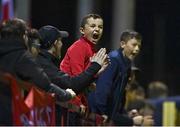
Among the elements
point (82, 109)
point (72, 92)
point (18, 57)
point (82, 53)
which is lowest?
point (82, 109)

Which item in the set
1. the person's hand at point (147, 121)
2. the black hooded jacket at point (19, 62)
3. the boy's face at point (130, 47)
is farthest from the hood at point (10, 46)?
the person's hand at point (147, 121)

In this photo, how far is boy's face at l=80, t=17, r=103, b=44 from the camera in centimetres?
955

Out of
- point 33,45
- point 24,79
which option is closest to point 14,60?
point 24,79

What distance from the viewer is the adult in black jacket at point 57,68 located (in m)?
8.75

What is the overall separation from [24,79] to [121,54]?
2468mm

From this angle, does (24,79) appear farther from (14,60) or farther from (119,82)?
(119,82)

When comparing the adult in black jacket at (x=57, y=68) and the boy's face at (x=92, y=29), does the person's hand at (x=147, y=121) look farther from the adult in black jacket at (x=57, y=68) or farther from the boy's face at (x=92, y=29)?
the adult in black jacket at (x=57, y=68)

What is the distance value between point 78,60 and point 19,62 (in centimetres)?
156

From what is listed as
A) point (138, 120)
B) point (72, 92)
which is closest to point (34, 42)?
point (72, 92)

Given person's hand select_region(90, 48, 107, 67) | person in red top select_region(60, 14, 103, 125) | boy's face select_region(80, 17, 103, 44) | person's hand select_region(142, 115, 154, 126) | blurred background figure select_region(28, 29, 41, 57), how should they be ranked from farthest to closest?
person's hand select_region(142, 115, 154, 126)
boy's face select_region(80, 17, 103, 44)
person in red top select_region(60, 14, 103, 125)
person's hand select_region(90, 48, 107, 67)
blurred background figure select_region(28, 29, 41, 57)

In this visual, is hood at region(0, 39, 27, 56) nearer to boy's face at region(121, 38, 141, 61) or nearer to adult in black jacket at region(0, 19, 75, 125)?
adult in black jacket at region(0, 19, 75, 125)

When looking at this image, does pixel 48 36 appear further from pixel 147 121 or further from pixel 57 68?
pixel 147 121

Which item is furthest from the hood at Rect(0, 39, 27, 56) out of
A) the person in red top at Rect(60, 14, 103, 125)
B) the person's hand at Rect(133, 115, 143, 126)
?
the person's hand at Rect(133, 115, 143, 126)

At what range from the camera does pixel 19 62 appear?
25.6 feet
